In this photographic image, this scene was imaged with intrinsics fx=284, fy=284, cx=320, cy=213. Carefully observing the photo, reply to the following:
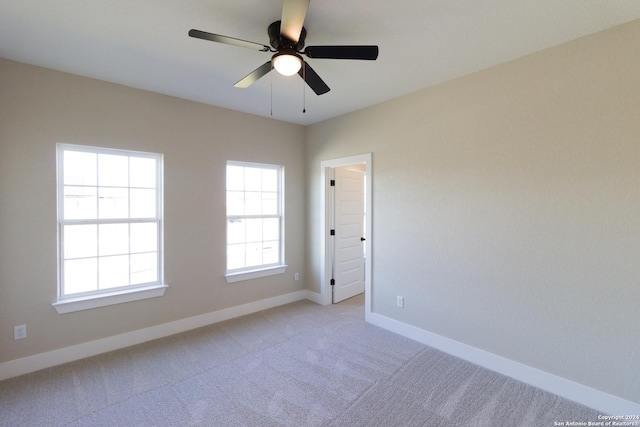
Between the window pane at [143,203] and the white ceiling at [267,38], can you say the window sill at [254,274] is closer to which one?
the window pane at [143,203]

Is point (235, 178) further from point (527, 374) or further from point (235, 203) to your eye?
point (527, 374)

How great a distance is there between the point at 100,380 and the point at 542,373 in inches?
145

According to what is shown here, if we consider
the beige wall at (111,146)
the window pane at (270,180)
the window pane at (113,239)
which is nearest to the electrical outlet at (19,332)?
the beige wall at (111,146)

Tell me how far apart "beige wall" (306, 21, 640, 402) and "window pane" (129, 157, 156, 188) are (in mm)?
2702

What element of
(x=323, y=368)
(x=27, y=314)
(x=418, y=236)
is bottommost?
(x=323, y=368)

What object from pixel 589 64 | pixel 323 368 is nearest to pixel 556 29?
pixel 589 64

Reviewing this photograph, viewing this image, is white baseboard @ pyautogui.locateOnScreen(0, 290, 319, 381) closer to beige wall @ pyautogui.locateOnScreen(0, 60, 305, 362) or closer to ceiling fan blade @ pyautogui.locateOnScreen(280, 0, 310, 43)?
beige wall @ pyautogui.locateOnScreen(0, 60, 305, 362)

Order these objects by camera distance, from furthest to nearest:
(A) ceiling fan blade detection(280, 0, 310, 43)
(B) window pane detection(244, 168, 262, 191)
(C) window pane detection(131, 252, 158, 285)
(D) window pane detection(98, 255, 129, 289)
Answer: (B) window pane detection(244, 168, 262, 191) < (C) window pane detection(131, 252, 158, 285) < (D) window pane detection(98, 255, 129, 289) < (A) ceiling fan blade detection(280, 0, 310, 43)

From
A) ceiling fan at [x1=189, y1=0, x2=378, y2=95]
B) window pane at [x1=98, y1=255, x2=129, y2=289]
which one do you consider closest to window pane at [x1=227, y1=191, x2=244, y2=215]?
window pane at [x1=98, y1=255, x2=129, y2=289]

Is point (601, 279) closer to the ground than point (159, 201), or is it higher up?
closer to the ground

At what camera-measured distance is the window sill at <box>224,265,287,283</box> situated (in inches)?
148

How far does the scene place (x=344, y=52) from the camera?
5.88 ft

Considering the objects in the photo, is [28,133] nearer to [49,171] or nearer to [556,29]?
[49,171]

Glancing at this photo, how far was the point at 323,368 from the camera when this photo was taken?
2.61 meters
